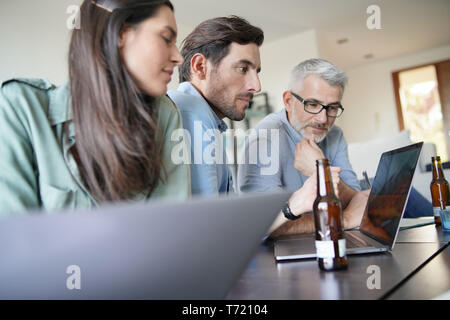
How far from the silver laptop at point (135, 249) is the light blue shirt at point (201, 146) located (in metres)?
0.72

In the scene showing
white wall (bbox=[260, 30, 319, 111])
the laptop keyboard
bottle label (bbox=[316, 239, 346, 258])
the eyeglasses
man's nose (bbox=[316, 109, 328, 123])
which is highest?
white wall (bbox=[260, 30, 319, 111])

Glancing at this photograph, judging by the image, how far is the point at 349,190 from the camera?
4.64 feet

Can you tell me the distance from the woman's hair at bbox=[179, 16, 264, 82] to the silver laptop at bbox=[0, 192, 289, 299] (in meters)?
1.24

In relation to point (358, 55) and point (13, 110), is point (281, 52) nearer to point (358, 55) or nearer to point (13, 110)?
point (358, 55)

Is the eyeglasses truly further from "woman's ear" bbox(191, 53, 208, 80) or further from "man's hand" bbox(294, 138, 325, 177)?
"woman's ear" bbox(191, 53, 208, 80)

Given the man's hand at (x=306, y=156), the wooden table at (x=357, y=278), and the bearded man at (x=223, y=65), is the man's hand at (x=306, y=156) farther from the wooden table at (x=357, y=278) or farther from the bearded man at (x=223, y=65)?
the wooden table at (x=357, y=278)

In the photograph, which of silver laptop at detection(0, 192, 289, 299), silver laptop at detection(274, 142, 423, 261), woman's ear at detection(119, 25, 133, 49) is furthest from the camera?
woman's ear at detection(119, 25, 133, 49)

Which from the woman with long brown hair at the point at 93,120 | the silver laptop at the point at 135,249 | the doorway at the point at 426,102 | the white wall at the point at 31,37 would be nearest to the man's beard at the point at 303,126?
the woman with long brown hair at the point at 93,120

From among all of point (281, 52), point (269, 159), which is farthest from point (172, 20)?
point (281, 52)

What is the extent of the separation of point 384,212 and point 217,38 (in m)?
1.02

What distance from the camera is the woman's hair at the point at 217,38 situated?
151cm

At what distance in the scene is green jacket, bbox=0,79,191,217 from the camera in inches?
27.1

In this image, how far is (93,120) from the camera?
2.50ft

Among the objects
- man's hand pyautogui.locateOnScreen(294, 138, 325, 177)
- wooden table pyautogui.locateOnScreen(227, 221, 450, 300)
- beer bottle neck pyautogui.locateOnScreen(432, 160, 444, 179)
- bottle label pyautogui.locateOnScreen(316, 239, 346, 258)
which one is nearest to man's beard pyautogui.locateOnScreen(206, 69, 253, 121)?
man's hand pyautogui.locateOnScreen(294, 138, 325, 177)
